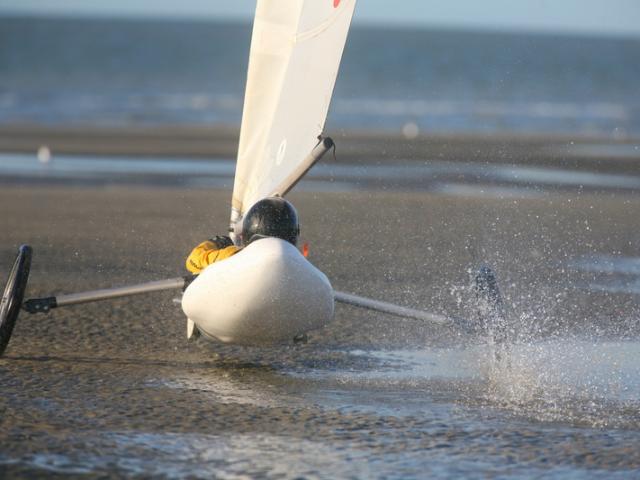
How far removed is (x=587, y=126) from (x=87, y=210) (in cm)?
2092

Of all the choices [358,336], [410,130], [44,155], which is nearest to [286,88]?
[358,336]

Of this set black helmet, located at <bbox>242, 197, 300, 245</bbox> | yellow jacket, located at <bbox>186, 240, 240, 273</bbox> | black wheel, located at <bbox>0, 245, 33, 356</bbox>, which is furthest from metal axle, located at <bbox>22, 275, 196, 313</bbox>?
black helmet, located at <bbox>242, 197, 300, 245</bbox>

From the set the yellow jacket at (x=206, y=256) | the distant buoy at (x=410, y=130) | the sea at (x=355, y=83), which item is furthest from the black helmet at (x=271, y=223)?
the sea at (x=355, y=83)

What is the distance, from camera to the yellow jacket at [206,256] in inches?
283

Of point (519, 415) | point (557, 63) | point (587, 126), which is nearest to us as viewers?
point (519, 415)

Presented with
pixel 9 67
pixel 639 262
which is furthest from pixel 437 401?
pixel 9 67

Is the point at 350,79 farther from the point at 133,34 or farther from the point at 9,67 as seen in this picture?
the point at 133,34

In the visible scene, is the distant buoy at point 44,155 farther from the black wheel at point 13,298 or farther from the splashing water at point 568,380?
the splashing water at point 568,380

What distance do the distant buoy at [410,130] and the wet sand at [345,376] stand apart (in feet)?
50.3

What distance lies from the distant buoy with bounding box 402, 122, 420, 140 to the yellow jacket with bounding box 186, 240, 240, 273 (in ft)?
66.5

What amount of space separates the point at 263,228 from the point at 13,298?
4.58 feet

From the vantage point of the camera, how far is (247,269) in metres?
6.56

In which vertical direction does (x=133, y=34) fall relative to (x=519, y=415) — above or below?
above

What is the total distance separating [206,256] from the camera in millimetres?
7262
